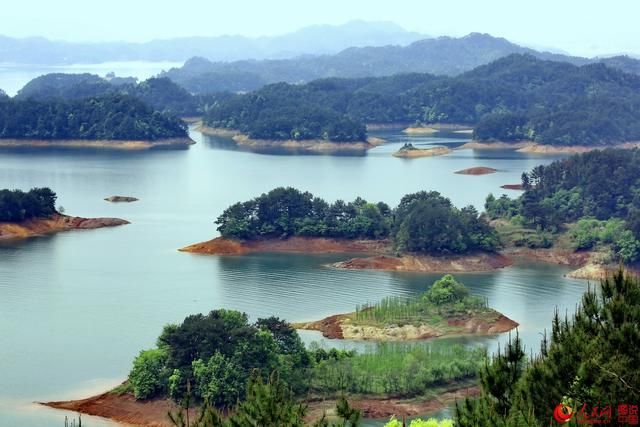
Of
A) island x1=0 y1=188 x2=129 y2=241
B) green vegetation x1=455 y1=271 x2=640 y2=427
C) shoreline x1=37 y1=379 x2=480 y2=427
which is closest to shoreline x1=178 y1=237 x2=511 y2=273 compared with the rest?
island x1=0 y1=188 x2=129 y2=241

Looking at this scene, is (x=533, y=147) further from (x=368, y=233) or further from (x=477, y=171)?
(x=368, y=233)

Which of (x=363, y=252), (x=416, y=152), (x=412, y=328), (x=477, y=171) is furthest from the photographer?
(x=416, y=152)

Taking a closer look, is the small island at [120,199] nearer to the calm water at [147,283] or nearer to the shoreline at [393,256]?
the calm water at [147,283]

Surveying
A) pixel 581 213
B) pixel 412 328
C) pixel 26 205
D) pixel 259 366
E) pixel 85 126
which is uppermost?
pixel 85 126

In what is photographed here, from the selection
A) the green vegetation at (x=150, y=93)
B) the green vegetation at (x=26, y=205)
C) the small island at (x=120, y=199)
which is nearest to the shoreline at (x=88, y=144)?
the small island at (x=120, y=199)

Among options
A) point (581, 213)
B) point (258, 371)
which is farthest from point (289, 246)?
point (258, 371)

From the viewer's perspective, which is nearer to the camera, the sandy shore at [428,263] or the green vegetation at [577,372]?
the green vegetation at [577,372]

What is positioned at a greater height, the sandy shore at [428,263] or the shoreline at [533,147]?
the shoreline at [533,147]

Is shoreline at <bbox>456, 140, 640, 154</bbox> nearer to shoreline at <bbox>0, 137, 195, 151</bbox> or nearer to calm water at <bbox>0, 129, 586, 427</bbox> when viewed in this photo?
shoreline at <bbox>0, 137, 195, 151</bbox>
